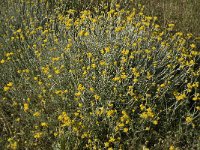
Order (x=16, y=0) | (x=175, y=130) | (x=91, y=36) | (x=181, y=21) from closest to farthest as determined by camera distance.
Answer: (x=175, y=130) → (x=91, y=36) → (x=16, y=0) → (x=181, y=21)

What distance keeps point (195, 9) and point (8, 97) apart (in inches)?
154

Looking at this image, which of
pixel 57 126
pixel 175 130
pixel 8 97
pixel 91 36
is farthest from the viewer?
pixel 91 36

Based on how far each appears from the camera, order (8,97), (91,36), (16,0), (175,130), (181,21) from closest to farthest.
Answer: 1. (175,130)
2. (8,97)
3. (91,36)
4. (16,0)
5. (181,21)

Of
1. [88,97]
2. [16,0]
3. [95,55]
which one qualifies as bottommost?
[88,97]

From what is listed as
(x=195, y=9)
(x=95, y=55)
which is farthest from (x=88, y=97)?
(x=195, y=9)

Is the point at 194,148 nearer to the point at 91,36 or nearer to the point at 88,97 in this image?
the point at 88,97

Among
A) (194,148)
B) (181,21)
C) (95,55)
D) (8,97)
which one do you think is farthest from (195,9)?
(8,97)

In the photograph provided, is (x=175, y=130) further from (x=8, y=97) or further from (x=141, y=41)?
(x=8, y=97)

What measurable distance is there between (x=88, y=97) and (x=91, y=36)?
0.97 meters

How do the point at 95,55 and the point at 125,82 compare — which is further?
the point at 95,55

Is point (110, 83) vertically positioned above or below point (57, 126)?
above

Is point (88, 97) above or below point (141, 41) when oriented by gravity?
below

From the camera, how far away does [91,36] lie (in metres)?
4.03

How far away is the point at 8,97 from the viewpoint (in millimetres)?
3717
